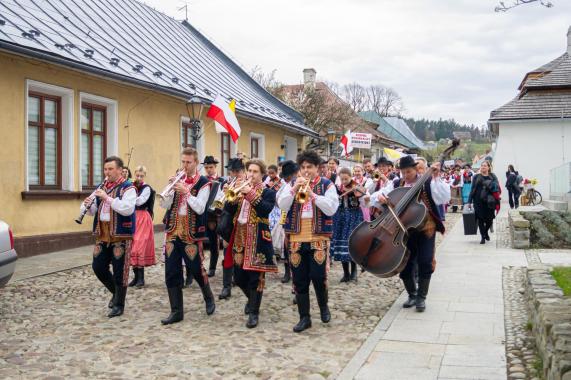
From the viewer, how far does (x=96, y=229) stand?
672 cm

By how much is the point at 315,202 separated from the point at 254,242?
33.6 inches

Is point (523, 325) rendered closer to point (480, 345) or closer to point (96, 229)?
point (480, 345)

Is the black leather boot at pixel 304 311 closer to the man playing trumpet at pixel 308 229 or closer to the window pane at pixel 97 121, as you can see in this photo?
the man playing trumpet at pixel 308 229

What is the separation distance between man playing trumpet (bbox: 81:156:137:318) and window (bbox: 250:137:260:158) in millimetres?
14837

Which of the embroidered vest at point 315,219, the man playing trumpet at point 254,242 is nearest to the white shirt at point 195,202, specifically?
the man playing trumpet at point 254,242

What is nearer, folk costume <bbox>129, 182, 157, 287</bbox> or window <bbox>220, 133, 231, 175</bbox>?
folk costume <bbox>129, 182, 157, 287</bbox>

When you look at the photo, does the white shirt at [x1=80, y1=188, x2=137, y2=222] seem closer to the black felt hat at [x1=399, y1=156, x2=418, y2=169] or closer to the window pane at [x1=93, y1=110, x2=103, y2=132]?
the black felt hat at [x1=399, y1=156, x2=418, y2=169]

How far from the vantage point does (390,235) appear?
6492 mm

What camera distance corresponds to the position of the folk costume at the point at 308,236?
6.07 meters

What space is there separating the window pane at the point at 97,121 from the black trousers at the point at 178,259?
7.84 m

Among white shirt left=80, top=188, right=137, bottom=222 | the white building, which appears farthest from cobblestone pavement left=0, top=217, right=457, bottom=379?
the white building

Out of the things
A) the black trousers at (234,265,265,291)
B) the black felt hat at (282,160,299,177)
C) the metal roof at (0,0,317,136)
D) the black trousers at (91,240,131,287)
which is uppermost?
the metal roof at (0,0,317,136)

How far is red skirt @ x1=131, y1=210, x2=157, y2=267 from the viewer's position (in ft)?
28.1

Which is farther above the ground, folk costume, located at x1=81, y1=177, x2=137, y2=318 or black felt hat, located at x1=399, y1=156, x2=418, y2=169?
black felt hat, located at x1=399, y1=156, x2=418, y2=169
